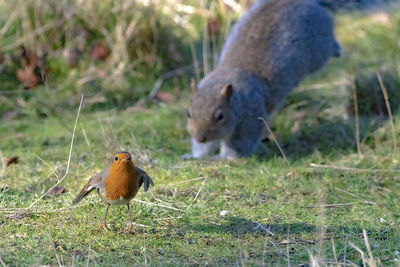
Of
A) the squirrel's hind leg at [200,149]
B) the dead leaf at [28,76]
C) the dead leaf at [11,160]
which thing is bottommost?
the squirrel's hind leg at [200,149]

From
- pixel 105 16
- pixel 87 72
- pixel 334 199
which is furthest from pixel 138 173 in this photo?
pixel 105 16

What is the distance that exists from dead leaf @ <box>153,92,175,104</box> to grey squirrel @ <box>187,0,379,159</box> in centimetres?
85

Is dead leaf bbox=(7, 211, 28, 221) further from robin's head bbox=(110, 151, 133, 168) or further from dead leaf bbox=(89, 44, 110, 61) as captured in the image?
dead leaf bbox=(89, 44, 110, 61)

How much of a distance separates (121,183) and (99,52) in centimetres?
409

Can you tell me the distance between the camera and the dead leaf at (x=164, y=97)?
21.2 ft

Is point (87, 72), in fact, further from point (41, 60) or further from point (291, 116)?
point (291, 116)

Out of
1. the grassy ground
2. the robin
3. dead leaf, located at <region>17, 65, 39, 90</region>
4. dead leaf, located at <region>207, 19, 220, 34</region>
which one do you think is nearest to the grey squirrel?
the grassy ground

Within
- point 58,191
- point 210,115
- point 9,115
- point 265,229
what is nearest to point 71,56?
point 9,115

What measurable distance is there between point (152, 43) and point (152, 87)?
0.58m

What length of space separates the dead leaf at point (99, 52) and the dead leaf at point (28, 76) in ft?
2.31

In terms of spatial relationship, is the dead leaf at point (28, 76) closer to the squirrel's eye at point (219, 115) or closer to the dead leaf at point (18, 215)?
the squirrel's eye at point (219, 115)

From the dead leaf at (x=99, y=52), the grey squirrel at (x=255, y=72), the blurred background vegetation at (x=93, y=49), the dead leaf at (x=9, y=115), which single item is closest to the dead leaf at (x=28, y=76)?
the blurred background vegetation at (x=93, y=49)

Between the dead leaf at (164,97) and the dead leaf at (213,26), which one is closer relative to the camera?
the dead leaf at (164,97)

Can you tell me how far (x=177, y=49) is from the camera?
705 cm
